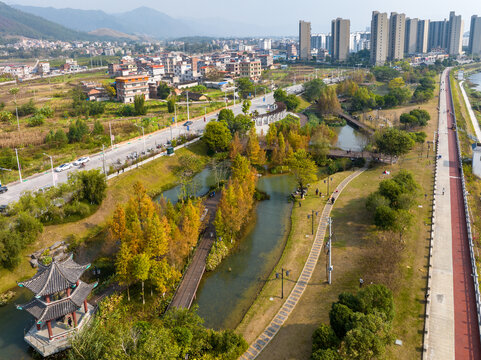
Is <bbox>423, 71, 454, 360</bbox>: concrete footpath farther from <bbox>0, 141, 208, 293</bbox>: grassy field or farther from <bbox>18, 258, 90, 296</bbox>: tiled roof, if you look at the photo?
<bbox>0, 141, 208, 293</bbox>: grassy field

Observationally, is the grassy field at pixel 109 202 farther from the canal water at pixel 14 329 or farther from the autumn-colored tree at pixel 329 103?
the autumn-colored tree at pixel 329 103

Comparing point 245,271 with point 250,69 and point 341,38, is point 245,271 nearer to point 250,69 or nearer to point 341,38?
point 250,69

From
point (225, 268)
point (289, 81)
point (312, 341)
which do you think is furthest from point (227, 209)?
point (289, 81)

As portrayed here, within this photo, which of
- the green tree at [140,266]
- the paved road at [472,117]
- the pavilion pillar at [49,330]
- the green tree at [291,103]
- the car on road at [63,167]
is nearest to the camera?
the pavilion pillar at [49,330]

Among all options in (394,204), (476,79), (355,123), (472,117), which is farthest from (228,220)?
(476,79)

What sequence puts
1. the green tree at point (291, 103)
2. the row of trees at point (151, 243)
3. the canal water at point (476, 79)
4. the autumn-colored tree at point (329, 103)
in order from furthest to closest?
the canal water at point (476, 79)
the autumn-colored tree at point (329, 103)
the green tree at point (291, 103)
the row of trees at point (151, 243)

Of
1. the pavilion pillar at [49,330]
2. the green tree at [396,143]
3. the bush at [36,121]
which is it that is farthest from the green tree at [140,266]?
the bush at [36,121]

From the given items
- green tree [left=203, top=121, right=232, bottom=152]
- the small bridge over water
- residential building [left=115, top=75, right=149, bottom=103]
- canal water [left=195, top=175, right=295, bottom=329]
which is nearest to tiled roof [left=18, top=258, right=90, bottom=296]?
canal water [left=195, top=175, right=295, bottom=329]
